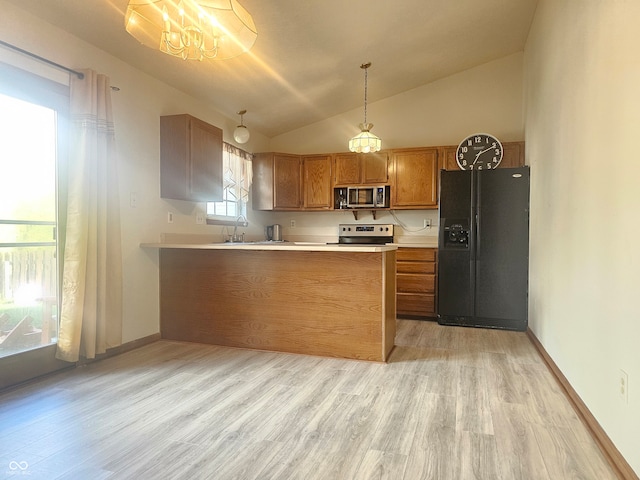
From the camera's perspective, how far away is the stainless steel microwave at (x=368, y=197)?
506 cm

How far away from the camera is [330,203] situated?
17.4 ft

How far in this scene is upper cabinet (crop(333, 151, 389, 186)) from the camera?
199 inches

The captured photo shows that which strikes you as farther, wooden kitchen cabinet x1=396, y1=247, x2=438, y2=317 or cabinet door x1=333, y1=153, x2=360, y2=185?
cabinet door x1=333, y1=153, x2=360, y2=185

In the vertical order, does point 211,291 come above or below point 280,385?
above

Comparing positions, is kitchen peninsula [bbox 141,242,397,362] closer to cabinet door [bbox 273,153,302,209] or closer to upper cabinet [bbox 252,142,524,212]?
upper cabinet [bbox 252,142,524,212]

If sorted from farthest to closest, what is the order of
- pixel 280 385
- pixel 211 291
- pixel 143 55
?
1. pixel 211 291
2. pixel 143 55
3. pixel 280 385

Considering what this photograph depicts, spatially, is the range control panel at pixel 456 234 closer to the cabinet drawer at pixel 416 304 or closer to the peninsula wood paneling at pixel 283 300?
the cabinet drawer at pixel 416 304

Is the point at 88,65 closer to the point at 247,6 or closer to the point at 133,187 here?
the point at 133,187

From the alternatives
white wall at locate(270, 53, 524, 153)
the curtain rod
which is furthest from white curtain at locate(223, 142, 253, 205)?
the curtain rod

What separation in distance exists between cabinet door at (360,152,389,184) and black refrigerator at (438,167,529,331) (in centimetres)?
86

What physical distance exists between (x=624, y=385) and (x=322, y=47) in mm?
3331

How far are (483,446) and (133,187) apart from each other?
311 centimetres

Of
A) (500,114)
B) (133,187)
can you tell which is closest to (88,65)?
(133,187)

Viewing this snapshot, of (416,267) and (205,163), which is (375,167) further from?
(205,163)
